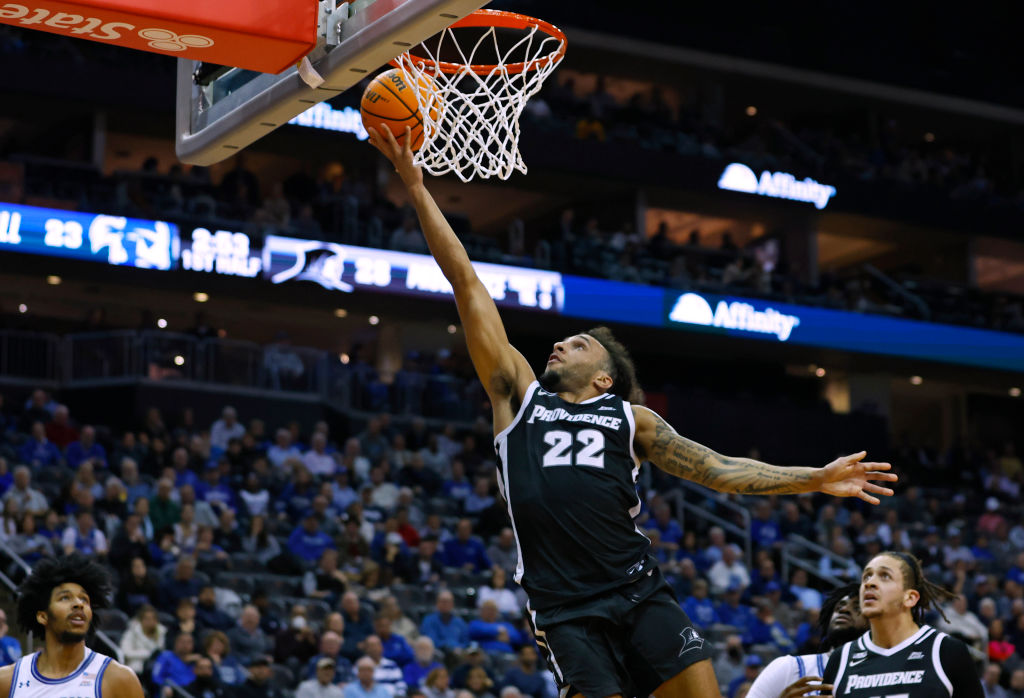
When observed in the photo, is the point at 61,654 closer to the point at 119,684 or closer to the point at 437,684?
the point at 119,684

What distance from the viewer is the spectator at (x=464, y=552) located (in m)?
16.2

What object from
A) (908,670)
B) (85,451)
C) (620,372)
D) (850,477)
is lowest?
(908,670)

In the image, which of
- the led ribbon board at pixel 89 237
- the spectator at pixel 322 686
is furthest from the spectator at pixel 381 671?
the led ribbon board at pixel 89 237

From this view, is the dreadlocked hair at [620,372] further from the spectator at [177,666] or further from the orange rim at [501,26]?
the spectator at [177,666]

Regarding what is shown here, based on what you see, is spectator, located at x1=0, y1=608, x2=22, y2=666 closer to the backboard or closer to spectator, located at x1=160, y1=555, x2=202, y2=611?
spectator, located at x1=160, y1=555, x2=202, y2=611

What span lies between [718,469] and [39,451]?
12.5 m

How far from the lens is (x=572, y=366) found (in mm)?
5402

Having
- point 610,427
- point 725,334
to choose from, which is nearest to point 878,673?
point 610,427

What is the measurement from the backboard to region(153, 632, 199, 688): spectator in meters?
6.43

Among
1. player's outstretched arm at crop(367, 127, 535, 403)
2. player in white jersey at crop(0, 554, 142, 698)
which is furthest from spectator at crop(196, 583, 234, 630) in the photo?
player's outstretched arm at crop(367, 127, 535, 403)

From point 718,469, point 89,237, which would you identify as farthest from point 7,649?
point 89,237

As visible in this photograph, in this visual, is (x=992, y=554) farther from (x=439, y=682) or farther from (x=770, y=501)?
(x=439, y=682)

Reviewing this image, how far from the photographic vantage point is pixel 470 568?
16125mm

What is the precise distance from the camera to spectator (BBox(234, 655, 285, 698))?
11.8 m
